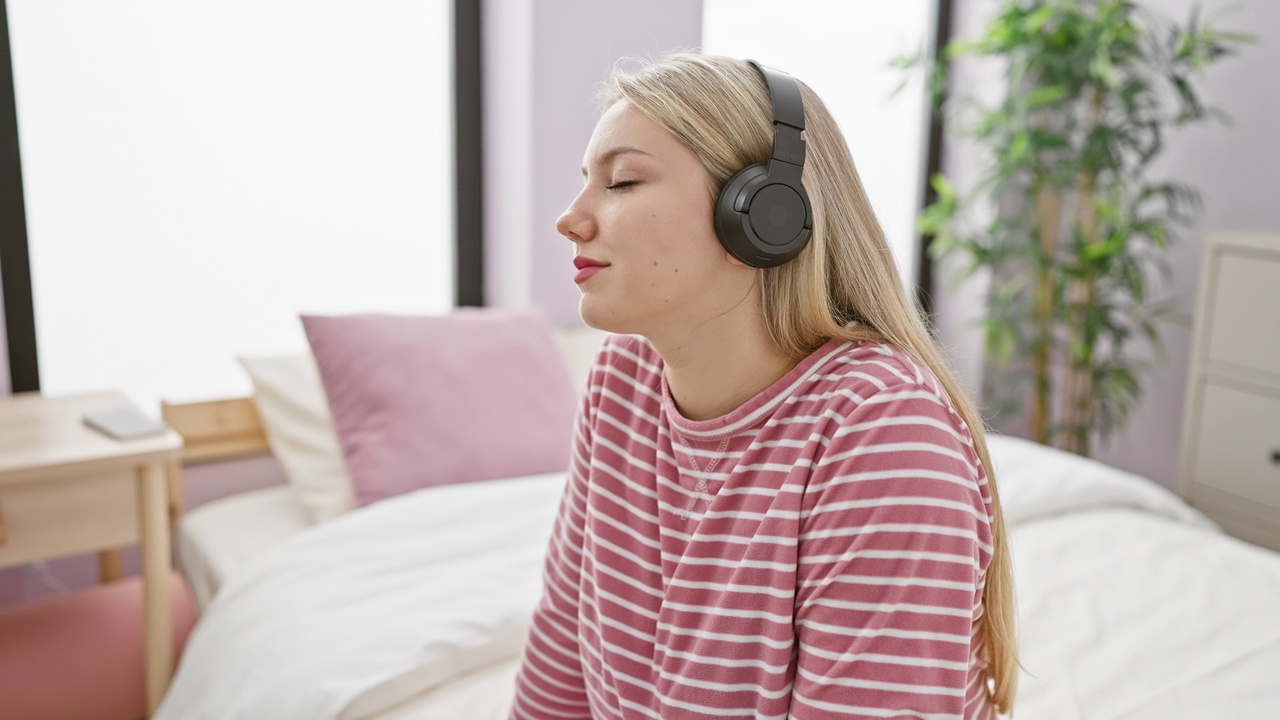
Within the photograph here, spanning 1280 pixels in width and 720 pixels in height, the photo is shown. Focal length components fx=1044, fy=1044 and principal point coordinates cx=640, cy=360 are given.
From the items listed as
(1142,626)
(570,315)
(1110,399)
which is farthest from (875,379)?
(1110,399)

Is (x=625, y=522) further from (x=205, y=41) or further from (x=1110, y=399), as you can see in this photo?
(x=1110, y=399)

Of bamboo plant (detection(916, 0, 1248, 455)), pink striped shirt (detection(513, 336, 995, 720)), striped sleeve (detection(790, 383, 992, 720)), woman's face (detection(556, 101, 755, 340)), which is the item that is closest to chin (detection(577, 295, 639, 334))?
woman's face (detection(556, 101, 755, 340))

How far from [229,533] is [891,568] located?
1.40 meters

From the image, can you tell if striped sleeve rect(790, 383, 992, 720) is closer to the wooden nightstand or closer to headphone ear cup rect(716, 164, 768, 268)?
headphone ear cup rect(716, 164, 768, 268)

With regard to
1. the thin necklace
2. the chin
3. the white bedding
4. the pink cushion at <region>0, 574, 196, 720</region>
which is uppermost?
the chin

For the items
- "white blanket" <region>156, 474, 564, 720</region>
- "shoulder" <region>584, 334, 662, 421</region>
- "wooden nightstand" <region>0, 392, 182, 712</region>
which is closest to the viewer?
"shoulder" <region>584, 334, 662, 421</region>

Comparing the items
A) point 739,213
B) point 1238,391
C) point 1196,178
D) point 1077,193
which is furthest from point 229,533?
point 1196,178

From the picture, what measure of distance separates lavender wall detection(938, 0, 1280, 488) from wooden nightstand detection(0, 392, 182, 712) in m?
1.78

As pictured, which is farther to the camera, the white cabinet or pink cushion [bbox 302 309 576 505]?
the white cabinet

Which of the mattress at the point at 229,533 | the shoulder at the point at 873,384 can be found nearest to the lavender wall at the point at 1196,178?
the mattress at the point at 229,533

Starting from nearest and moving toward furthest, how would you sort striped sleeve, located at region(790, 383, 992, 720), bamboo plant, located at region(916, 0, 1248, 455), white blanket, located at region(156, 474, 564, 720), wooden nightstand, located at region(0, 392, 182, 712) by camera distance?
1. striped sleeve, located at region(790, 383, 992, 720)
2. white blanket, located at region(156, 474, 564, 720)
3. wooden nightstand, located at region(0, 392, 182, 712)
4. bamboo plant, located at region(916, 0, 1248, 455)

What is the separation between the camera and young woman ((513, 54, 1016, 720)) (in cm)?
83

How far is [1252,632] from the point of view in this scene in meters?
1.43

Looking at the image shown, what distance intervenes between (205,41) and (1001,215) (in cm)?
222
